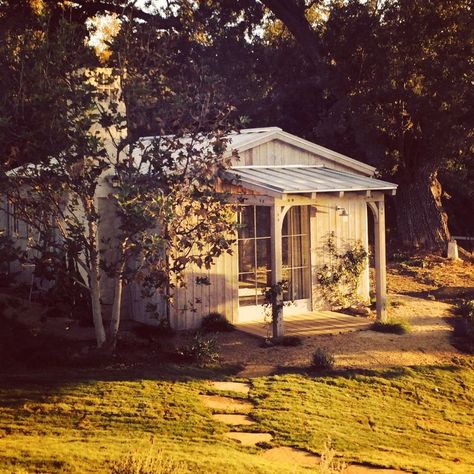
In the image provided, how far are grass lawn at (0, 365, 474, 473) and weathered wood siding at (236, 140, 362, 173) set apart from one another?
18.1 ft

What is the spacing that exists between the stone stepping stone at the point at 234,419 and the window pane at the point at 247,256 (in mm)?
5603

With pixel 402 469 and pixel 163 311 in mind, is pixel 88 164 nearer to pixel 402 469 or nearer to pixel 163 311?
pixel 163 311

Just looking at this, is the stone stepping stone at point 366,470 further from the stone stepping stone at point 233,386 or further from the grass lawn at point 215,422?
the stone stepping stone at point 233,386

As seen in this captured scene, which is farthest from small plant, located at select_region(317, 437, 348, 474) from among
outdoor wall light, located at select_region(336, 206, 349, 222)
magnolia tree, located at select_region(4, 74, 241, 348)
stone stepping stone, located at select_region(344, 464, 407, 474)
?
outdoor wall light, located at select_region(336, 206, 349, 222)

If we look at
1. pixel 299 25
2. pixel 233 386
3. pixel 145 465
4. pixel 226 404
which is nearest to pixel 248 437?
pixel 226 404

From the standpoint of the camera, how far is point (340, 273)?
15883 mm

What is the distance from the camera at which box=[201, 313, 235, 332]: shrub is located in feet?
45.9

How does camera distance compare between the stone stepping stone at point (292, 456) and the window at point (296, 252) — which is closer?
the stone stepping stone at point (292, 456)

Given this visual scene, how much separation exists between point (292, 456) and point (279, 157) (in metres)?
8.51

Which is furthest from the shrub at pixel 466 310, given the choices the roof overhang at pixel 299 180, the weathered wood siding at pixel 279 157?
the weathered wood siding at pixel 279 157

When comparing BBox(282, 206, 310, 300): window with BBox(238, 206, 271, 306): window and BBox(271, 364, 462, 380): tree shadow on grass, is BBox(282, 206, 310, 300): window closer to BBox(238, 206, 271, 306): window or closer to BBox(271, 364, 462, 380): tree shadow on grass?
BBox(238, 206, 271, 306): window

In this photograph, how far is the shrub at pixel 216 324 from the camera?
14.0m

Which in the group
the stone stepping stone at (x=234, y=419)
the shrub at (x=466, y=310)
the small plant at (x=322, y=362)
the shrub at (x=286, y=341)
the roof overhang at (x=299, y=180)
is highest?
the roof overhang at (x=299, y=180)

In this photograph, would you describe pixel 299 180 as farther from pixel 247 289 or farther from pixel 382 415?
pixel 382 415
